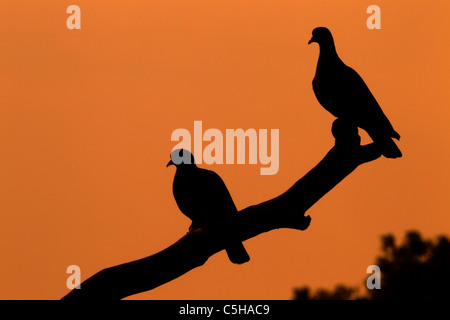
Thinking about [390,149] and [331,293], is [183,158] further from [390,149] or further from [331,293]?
[331,293]

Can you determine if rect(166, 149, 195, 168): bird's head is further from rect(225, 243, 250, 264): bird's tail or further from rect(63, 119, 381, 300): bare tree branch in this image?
rect(63, 119, 381, 300): bare tree branch

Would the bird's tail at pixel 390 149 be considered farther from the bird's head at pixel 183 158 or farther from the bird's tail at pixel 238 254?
the bird's head at pixel 183 158

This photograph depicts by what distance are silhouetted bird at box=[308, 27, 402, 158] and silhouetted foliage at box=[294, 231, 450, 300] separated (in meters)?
17.6

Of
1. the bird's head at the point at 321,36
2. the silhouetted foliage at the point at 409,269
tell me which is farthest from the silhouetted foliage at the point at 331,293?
the bird's head at the point at 321,36

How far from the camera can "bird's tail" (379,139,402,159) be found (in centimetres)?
652

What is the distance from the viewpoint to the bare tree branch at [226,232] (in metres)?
5.98

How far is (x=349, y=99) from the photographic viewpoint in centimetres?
731

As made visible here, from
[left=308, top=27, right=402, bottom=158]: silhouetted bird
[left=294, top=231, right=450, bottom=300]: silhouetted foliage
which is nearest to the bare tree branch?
[left=308, top=27, right=402, bottom=158]: silhouetted bird

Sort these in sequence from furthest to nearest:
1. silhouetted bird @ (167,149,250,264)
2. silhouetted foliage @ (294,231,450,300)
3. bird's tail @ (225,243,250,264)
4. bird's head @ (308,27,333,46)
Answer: silhouetted foliage @ (294,231,450,300)
bird's head @ (308,27,333,46)
silhouetted bird @ (167,149,250,264)
bird's tail @ (225,243,250,264)

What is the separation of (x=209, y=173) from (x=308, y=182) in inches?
88.1

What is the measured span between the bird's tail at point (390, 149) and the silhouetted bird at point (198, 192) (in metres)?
1.79

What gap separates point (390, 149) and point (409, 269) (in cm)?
2014

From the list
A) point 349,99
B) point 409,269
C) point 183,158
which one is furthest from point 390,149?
point 409,269
